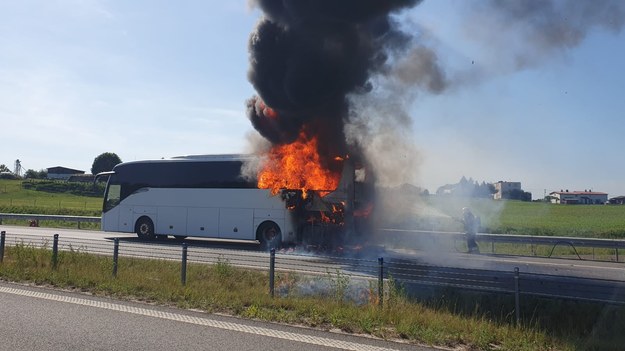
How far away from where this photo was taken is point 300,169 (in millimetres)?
17266

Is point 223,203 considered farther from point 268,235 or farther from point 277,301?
point 277,301

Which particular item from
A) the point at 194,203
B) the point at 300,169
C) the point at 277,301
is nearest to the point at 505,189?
the point at 300,169

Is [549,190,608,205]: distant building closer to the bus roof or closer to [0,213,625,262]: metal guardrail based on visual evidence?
[0,213,625,262]: metal guardrail

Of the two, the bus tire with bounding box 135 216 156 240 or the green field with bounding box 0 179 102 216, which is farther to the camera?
the green field with bounding box 0 179 102 216

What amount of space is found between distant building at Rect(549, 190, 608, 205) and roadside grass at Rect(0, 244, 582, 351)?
32.3m

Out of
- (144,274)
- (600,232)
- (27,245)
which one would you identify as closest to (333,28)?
(144,274)

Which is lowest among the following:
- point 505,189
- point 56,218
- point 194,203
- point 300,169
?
point 56,218

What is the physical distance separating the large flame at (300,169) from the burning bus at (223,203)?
0.10 metres

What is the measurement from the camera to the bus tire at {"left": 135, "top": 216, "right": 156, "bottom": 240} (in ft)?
70.8

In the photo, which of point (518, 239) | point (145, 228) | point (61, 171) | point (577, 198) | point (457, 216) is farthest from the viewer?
point (61, 171)

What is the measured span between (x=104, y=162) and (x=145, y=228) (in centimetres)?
11013

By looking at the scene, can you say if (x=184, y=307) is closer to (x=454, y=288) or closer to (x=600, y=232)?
(x=454, y=288)

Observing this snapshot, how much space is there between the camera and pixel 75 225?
32969 millimetres

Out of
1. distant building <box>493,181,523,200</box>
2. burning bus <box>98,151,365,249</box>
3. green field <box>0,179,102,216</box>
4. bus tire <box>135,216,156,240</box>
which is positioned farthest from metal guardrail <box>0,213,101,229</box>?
distant building <box>493,181,523,200</box>
